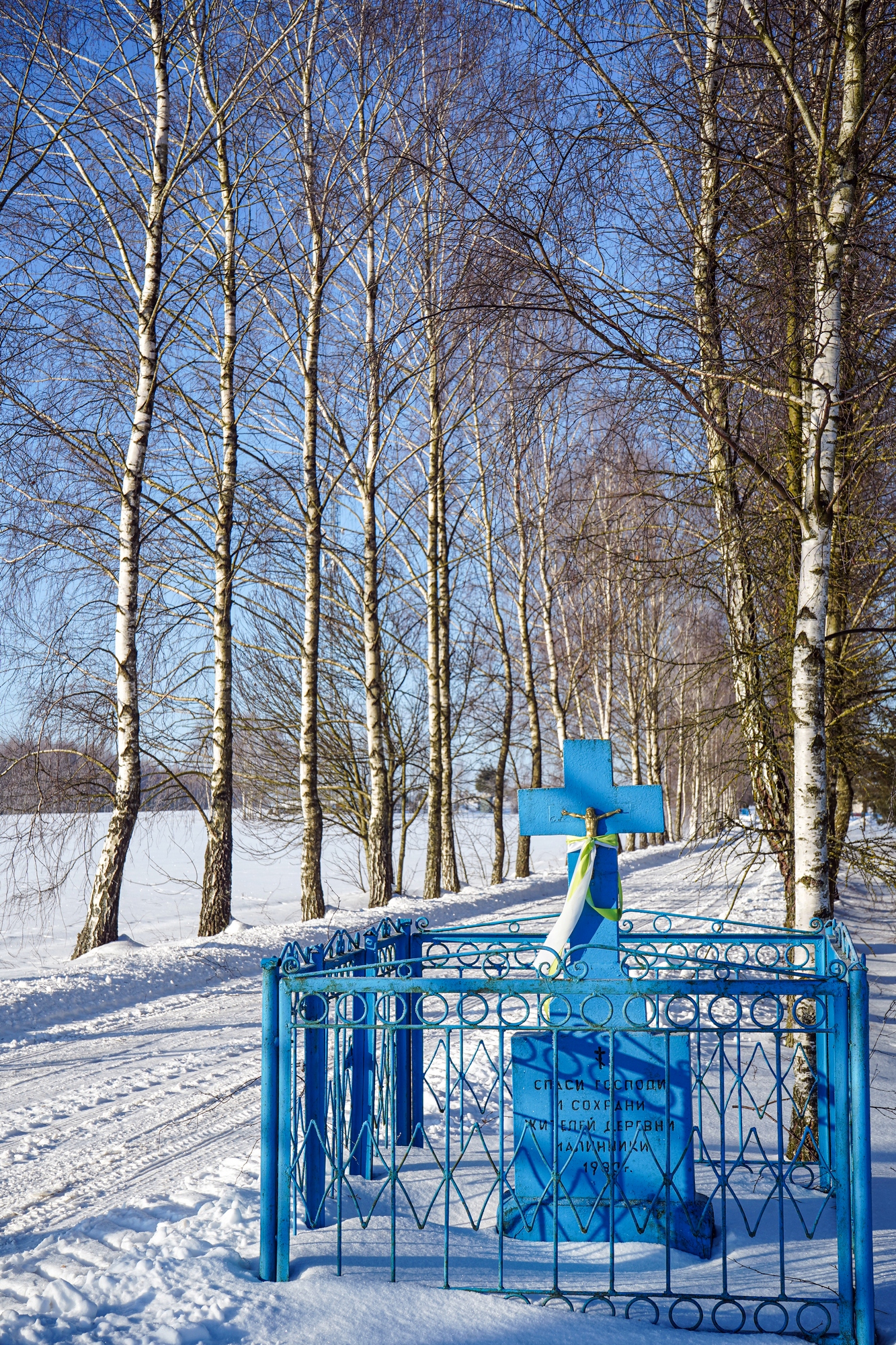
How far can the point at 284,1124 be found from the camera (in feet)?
12.2

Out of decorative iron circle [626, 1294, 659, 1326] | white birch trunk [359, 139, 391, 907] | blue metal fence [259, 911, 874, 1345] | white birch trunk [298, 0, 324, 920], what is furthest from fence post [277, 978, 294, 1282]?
white birch trunk [359, 139, 391, 907]

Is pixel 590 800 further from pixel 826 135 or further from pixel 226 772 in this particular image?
A: pixel 226 772

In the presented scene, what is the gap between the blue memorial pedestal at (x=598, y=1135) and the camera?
4230mm

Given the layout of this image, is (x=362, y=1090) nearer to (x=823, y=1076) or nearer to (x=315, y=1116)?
(x=315, y=1116)

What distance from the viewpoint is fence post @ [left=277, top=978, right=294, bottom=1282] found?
141 inches

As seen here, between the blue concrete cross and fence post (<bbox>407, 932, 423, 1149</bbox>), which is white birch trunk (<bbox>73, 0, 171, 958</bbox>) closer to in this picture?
fence post (<bbox>407, 932, 423, 1149</bbox>)

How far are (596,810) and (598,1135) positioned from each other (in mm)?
1444

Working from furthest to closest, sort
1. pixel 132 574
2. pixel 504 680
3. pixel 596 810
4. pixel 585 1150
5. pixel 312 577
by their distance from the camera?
1. pixel 504 680
2. pixel 312 577
3. pixel 132 574
4. pixel 596 810
5. pixel 585 1150

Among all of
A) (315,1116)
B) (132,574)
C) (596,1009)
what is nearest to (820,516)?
(596,1009)

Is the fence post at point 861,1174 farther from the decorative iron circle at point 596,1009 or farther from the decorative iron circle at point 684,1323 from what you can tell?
the decorative iron circle at point 596,1009

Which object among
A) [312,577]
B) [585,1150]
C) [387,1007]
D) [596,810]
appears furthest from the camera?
[312,577]

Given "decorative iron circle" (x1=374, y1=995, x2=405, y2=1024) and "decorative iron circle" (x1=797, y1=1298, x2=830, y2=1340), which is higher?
"decorative iron circle" (x1=374, y1=995, x2=405, y2=1024)

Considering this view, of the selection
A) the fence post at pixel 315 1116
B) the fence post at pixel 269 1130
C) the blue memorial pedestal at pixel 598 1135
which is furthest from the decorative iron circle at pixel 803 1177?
the fence post at pixel 269 1130

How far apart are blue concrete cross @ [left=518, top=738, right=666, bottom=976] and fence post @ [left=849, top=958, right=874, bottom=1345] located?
1476 mm
